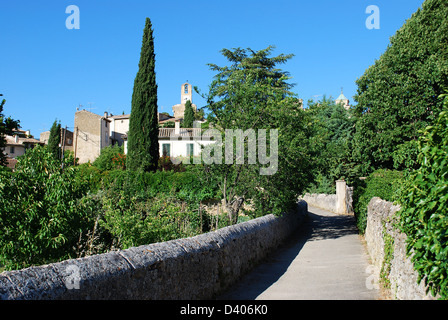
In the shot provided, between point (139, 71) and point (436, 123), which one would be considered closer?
point (436, 123)

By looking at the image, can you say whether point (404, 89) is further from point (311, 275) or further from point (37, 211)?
point (37, 211)

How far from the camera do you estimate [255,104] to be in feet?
44.0

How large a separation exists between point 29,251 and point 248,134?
766cm

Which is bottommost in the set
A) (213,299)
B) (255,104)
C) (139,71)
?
(213,299)

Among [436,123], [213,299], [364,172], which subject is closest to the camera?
[436,123]

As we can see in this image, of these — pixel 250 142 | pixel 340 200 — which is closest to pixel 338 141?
A: pixel 340 200

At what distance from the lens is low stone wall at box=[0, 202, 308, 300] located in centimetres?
356

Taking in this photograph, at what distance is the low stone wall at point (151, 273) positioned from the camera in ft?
11.7

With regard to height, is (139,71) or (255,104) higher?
(139,71)

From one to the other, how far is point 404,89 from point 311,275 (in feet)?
41.9

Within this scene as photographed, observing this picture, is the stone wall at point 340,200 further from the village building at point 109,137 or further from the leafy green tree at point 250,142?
the leafy green tree at point 250,142

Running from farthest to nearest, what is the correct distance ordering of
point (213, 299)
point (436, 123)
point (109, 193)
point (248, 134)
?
point (248, 134)
point (109, 193)
point (213, 299)
point (436, 123)
